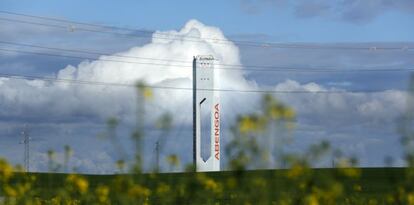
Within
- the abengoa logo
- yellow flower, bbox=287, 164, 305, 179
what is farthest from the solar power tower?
yellow flower, bbox=287, 164, 305, 179

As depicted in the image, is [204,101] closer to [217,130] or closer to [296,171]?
[217,130]

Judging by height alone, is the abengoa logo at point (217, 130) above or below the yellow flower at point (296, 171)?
above

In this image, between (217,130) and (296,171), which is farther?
(217,130)

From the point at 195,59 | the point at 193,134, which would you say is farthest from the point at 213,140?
the point at 195,59

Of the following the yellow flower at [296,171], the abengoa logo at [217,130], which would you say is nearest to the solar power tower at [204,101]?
the abengoa logo at [217,130]

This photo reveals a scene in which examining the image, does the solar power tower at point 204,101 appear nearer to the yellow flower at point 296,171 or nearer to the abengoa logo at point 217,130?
the abengoa logo at point 217,130

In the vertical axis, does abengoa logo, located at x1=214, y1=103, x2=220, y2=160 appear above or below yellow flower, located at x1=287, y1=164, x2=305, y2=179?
above

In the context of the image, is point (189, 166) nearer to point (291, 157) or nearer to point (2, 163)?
point (291, 157)

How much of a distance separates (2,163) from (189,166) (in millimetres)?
1499

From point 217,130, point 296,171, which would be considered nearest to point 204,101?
point 217,130

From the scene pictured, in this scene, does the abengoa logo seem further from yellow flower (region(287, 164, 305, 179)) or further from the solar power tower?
yellow flower (region(287, 164, 305, 179))

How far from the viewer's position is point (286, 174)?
459 centimetres

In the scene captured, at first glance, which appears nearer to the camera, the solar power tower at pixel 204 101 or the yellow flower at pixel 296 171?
the yellow flower at pixel 296 171

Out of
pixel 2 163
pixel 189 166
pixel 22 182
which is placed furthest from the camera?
pixel 22 182
